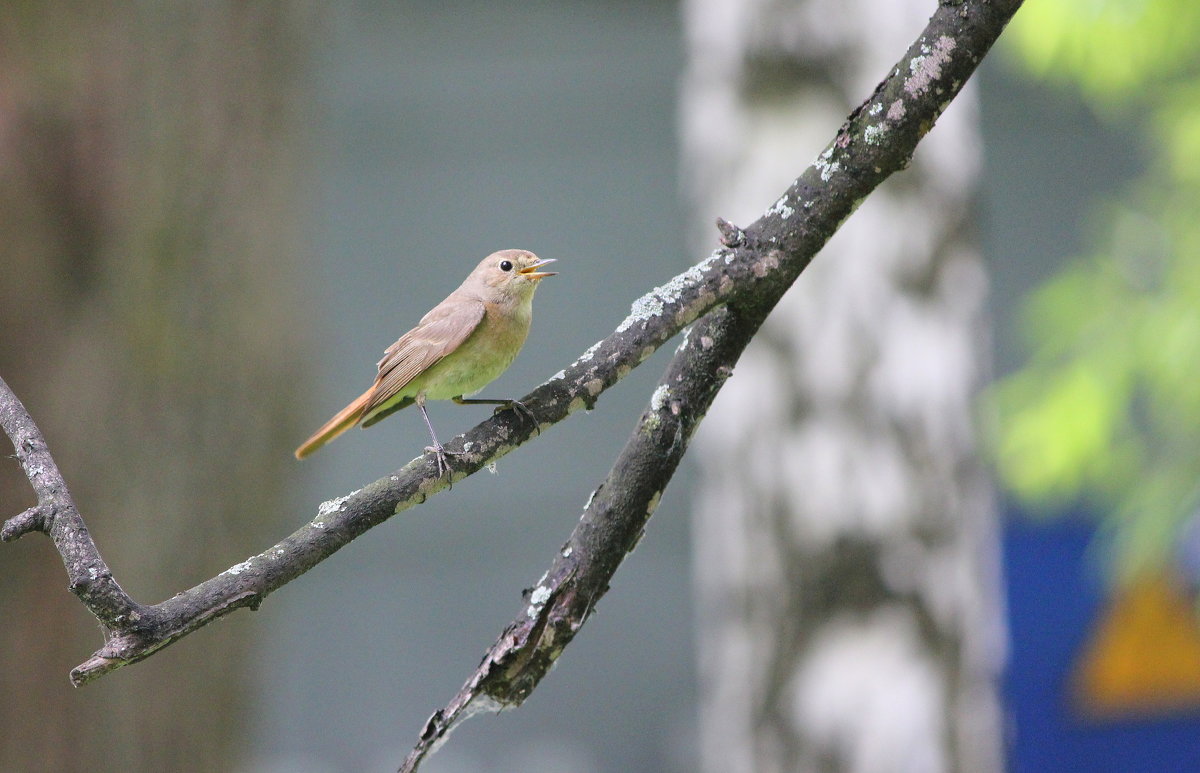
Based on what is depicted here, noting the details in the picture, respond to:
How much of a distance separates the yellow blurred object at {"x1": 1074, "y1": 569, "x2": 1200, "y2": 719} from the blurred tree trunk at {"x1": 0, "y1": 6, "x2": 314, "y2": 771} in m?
5.94

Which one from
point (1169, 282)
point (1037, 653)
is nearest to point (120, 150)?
point (1169, 282)

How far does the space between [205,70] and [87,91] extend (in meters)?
0.47

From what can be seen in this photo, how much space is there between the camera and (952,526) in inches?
169

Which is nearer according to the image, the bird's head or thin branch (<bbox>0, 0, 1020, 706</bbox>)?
thin branch (<bbox>0, 0, 1020, 706</bbox>)

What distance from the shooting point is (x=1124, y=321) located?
5160 mm

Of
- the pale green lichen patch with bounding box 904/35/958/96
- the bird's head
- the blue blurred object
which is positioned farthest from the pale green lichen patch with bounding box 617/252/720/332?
the blue blurred object

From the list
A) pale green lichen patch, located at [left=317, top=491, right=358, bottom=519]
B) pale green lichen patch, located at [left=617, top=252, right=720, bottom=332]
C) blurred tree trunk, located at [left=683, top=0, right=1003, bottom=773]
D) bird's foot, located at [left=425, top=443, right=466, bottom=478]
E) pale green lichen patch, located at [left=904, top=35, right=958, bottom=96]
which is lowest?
pale green lichen patch, located at [left=317, top=491, right=358, bottom=519]

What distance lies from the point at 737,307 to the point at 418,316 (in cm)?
747

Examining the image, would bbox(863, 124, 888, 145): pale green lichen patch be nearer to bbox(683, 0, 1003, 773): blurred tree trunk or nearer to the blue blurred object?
bbox(683, 0, 1003, 773): blurred tree trunk

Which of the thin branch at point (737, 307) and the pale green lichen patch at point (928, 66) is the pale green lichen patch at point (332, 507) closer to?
the thin branch at point (737, 307)

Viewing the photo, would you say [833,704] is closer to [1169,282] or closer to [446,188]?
[1169,282]

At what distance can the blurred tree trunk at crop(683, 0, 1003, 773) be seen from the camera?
4215mm

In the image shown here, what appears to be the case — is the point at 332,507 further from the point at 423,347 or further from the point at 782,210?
the point at 423,347

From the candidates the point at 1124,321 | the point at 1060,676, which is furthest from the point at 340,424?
the point at 1060,676
